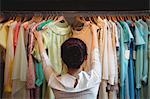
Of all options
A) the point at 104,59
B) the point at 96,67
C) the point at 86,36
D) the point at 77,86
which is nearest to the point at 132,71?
the point at 104,59

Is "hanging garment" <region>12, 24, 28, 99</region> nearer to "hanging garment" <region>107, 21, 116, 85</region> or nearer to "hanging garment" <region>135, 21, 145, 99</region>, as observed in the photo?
"hanging garment" <region>107, 21, 116, 85</region>

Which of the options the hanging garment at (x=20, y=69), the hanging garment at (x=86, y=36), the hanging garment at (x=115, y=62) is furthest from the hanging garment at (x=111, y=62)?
the hanging garment at (x=20, y=69)

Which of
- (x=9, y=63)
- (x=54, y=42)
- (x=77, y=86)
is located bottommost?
(x=77, y=86)

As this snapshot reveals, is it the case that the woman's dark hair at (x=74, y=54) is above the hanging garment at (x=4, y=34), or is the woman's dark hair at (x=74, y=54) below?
below

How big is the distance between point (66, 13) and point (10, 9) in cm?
45

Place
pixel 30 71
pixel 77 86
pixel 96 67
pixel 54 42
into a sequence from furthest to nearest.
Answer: pixel 54 42, pixel 30 71, pixel 96 67, pixel 77 86

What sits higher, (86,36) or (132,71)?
(86,36)

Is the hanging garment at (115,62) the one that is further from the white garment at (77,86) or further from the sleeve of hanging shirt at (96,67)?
the white garment at (77,86)

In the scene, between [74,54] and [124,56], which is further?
[124,56]

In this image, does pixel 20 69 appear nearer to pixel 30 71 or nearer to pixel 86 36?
pixel 30 71

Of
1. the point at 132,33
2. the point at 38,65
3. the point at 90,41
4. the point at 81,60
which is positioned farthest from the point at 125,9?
the point at 81,60

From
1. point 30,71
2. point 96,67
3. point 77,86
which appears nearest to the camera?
point 77,86

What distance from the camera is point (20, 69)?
1.98m

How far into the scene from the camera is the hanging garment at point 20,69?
77.7 inches
